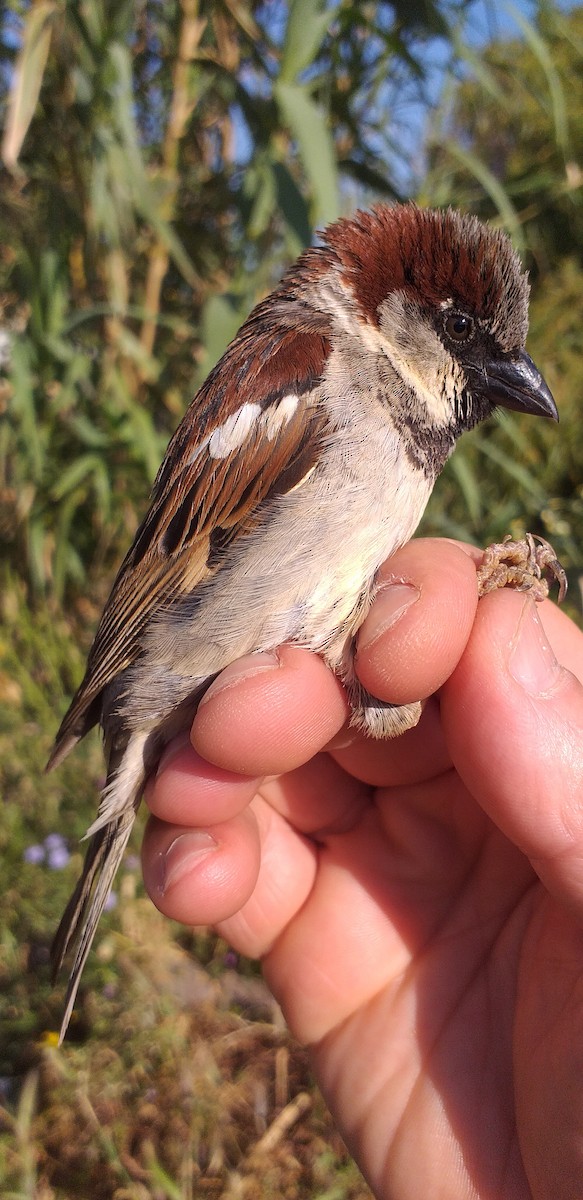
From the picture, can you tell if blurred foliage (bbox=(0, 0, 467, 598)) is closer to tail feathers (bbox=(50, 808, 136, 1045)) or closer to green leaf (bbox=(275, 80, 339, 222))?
green leaf (bbox=(275, 80, 339, 222))

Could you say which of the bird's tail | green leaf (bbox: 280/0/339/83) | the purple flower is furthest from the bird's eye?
the purple flower

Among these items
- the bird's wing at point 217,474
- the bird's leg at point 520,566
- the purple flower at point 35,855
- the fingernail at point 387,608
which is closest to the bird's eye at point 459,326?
the bird's wing at point 217,474

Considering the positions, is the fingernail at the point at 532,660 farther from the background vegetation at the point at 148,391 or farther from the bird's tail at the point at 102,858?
the background vegetation at the point at 148,391

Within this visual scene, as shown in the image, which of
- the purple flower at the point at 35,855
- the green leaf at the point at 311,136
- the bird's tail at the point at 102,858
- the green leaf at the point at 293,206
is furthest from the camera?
the purple flower at the point at 35,855

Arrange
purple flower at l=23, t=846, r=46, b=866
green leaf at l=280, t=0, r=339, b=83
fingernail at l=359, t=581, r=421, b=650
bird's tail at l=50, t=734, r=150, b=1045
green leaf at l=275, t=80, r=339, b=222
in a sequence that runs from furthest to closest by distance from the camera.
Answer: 1. purple flower at l=23, t=846, r=46, b=866
2. green leaf at l=275, t=80, r=339, b=222
3. green leaf at l=280, t=0, r=339, b=83
4. bird's tail at l=50, t=734, r=150, b=1045
5. fingernail at l=359, t=581, r=421, b=650

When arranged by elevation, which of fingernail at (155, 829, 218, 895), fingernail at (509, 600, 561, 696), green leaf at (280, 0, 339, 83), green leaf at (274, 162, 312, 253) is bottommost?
fingernail at (155, 829, 218, 895)

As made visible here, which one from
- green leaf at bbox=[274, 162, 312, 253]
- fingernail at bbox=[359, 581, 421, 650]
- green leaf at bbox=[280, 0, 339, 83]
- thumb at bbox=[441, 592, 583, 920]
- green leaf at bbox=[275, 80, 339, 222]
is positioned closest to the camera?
thumb at bbox=[441, 592, 583, 920]

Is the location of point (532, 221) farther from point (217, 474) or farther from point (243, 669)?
point (243, 669)
